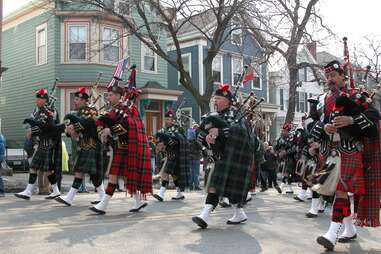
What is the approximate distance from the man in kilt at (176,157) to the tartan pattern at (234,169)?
3936 millimetres

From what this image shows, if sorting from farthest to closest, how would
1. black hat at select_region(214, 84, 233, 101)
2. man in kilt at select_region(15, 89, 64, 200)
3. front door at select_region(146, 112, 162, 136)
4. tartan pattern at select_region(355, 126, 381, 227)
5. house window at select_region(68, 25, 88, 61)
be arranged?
front door at select_region(146, 112, 162, 136), house window at select_region(68, 25, 88, 61), man in kilt at select_region(15, 89, 64, 200), black hat at select_region(214, 84, 233, 101), tartan pattern at select_region(355, 126, 381, 227)

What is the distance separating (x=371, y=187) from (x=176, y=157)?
5.72 metres

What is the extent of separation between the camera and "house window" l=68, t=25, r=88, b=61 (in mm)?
22125

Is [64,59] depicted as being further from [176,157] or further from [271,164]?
[176,157]

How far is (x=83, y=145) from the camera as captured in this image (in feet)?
29.7

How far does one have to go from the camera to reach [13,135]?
2473cm

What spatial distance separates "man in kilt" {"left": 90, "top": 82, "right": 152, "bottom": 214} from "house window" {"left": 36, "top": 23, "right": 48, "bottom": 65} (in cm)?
1547

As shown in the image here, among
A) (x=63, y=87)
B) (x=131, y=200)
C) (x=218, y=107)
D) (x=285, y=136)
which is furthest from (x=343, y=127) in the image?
(x=63, y=87)

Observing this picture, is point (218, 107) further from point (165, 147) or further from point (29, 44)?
point (29, 44)

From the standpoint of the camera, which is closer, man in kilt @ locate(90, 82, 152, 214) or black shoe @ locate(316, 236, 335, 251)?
black shoe @ locate(316, 236, 335, 251)

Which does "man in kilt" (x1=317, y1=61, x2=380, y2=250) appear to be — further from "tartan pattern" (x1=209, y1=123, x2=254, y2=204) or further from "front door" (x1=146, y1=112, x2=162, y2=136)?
"front door" (x1=146, y1=112, x2=162, y2=136)

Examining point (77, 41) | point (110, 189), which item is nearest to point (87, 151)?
point (110, 189)

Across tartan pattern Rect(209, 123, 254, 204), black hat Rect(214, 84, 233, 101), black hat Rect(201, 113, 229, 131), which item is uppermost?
black hat Rect(214, 84, 233, 101)

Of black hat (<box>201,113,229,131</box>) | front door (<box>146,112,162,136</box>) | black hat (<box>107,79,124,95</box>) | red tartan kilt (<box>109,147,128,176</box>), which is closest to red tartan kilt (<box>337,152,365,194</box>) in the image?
black hat (<box>201,113,229,131</box>)
